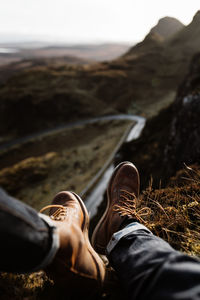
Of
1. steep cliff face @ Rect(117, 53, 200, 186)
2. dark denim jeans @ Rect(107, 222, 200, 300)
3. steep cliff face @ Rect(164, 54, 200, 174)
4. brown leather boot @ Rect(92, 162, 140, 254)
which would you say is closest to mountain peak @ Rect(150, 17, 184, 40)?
steep cliff face @ Rect(117, 53, 200, 186)

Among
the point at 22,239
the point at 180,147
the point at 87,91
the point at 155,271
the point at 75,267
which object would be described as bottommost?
the point at 180,147

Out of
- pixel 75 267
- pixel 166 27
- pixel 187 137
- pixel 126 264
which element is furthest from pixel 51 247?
pixel 166 27

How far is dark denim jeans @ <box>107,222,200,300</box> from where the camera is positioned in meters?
0.92

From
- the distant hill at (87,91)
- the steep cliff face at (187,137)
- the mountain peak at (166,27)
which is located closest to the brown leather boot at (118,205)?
the steep cliff face at (187,137)

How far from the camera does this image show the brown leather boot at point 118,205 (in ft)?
6.37

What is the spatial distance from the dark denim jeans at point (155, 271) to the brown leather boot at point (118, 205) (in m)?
0.49

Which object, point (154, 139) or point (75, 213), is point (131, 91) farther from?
point (75, 213)

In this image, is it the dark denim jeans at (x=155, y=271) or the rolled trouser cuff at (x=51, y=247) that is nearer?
the dark denim jeans at (x=155, y=271)

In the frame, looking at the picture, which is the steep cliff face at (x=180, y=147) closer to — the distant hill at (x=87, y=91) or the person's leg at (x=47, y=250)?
the person's leg at (x=47, y=250)

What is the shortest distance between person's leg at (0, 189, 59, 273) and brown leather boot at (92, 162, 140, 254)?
2.85ft

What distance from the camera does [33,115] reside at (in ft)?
134

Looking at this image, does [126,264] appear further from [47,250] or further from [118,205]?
[118,205]

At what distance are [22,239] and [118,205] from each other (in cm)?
147

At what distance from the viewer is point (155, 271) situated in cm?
104
